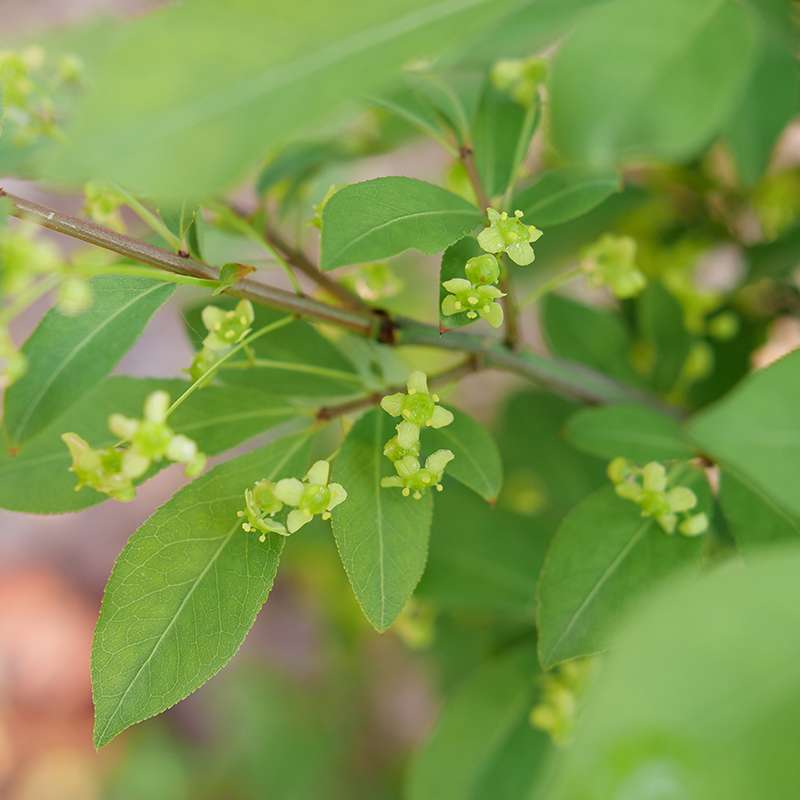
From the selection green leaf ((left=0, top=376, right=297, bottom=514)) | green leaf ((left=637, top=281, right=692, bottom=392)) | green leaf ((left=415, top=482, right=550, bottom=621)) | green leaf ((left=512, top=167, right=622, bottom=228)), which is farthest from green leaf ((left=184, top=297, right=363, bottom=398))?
green leaf ((left=637, top=281, right=692, bottom=392))

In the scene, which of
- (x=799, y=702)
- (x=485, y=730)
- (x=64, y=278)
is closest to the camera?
(x=799, y=702)

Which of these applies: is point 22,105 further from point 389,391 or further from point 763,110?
point 763,110

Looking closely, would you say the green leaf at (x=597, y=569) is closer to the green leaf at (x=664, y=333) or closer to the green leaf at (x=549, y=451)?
the green leaf at (x=664, y=333)

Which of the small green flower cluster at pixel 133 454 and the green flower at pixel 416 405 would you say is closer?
the small green flower cluster at pixel 133 454

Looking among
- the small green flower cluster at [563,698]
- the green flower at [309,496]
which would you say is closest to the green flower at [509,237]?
the green flower at [309,496]

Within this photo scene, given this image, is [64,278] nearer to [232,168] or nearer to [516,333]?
[232,168]

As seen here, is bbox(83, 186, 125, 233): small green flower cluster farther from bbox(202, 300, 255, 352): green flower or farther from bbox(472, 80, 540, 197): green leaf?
bbox(472, 80, 540, 197): green leaf

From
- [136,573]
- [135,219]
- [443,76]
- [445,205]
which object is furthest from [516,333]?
[135,219]
